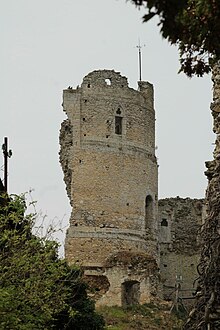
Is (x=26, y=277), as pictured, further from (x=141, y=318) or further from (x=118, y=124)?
(x=118, y=124)

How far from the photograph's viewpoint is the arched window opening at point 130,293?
3306 cm

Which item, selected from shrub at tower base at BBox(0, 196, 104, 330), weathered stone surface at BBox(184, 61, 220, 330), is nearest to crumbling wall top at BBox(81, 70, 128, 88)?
shrub at tower base at BBox(0, 196, 104, 330)

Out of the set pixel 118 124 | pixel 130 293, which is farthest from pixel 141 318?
pixel 118 124

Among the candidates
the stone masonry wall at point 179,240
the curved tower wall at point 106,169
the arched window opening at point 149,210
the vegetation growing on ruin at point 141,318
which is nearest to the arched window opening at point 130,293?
the vegetation growing on ruin at point 141,318

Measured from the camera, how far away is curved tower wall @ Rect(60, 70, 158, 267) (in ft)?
108

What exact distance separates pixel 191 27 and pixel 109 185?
26.8 m

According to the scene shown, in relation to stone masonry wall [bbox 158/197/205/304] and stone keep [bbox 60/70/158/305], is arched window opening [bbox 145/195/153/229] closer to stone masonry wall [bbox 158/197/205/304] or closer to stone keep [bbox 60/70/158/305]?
stone keep [bbox 60/70/158/305]

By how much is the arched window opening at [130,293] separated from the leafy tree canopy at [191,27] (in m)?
26.3

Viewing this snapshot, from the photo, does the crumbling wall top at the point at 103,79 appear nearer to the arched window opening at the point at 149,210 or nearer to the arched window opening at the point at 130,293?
the arched window opening at the point at 149,210

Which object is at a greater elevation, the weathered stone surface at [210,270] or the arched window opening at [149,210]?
the arched window opening at [149,210]

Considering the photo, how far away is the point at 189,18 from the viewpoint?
6.36 m

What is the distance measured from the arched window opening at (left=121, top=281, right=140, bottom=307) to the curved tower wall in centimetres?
136

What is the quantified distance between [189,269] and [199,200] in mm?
3575

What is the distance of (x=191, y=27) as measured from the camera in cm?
634
